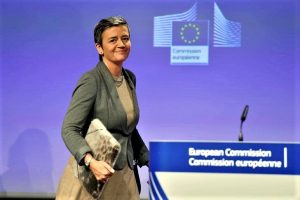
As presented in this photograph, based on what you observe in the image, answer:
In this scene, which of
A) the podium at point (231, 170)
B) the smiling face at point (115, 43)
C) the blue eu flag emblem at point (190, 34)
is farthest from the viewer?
the blue eu flag emblem at point (190, 34)

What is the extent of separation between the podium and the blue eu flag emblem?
2144 millimetres

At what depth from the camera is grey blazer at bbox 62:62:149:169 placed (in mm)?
1393

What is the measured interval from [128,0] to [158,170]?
2.37 m

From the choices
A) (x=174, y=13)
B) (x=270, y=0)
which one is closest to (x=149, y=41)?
(x=174, y=13)

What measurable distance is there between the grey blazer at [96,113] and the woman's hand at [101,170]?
0.14ft

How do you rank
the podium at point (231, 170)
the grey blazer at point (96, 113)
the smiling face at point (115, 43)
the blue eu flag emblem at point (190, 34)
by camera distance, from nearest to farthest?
the podium at point (231, 170), the grey blazer at point (96, 113), the smiling face at point (115, 43), the blue eu flag emblem at point (190, 34)

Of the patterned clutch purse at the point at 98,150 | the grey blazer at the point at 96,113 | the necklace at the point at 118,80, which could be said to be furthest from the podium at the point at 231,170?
the necklace at the point at 118,80

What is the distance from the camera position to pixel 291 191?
127 centimetres

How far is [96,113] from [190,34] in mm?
2011

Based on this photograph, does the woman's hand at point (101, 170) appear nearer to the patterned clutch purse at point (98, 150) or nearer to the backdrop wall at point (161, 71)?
the patterned clutch purse at point (98, 150)

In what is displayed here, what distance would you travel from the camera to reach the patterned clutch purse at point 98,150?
1.34m

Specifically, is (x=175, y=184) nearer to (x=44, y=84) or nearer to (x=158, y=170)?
(x=158, y=170)

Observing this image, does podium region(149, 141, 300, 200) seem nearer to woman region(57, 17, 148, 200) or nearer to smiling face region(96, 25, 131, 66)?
woman region(57, 17, 148, 200)

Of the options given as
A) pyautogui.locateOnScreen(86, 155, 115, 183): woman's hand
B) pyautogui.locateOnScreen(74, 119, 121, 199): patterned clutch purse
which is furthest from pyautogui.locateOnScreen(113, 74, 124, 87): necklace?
pyautogui.locateOnScreen(86, 155, 115, 183): woman's hand
